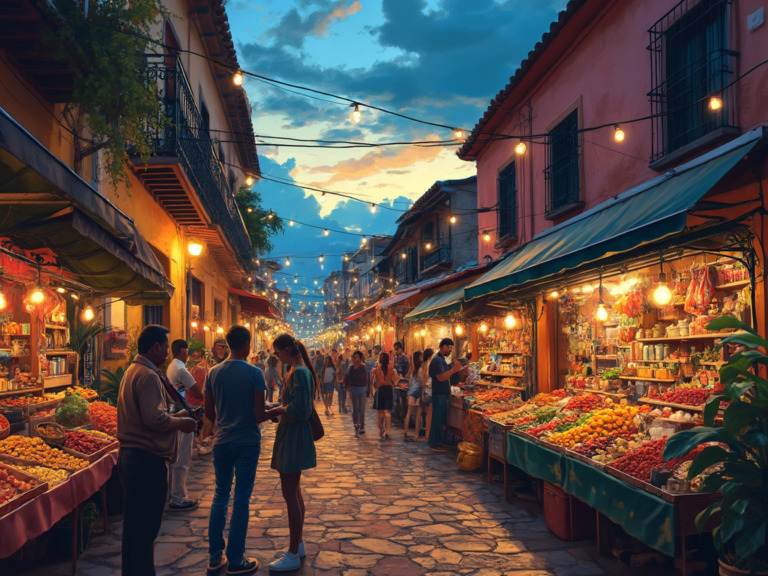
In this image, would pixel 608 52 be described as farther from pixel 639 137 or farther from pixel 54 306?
pixel 54 306

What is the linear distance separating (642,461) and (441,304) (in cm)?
898

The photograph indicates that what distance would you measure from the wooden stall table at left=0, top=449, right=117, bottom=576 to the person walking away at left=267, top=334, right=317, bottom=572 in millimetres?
1813

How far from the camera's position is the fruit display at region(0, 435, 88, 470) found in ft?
20.1

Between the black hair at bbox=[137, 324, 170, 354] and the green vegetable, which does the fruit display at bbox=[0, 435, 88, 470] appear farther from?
the black hair at bbox=[137, 324, 170, 354]

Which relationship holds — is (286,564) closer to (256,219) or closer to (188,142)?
(188,142)

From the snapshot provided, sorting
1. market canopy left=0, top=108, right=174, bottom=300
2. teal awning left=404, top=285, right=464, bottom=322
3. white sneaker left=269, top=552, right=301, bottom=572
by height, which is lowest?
white sneaker left=269, top=552, right=301, bottom=572

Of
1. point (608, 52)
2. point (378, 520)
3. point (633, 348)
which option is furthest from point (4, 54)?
point (633, 348)

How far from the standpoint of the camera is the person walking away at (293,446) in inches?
225

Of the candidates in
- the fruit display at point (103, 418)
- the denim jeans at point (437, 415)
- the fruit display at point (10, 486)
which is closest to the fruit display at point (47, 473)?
the fruit display at point (10, 486)

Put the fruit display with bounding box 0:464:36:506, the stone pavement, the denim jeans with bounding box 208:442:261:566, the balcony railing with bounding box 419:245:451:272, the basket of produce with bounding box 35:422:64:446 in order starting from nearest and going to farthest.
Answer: the fruit display with bounding box 0:464:36:506, the denim jeans with bounding box 208:442:261:566, the stone pavement, the basket of produce with bounding box 35:422:64:446, the balcony railing with bounding box 419:245:451:272

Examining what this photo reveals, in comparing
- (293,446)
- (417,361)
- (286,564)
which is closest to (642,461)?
(293,446)

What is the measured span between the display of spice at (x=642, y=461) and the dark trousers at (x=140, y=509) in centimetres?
410

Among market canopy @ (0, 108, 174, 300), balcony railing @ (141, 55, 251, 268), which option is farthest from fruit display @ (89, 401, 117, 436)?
balcony railing @ (141, 55, 251, 268)

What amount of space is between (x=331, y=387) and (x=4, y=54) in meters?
14.7
